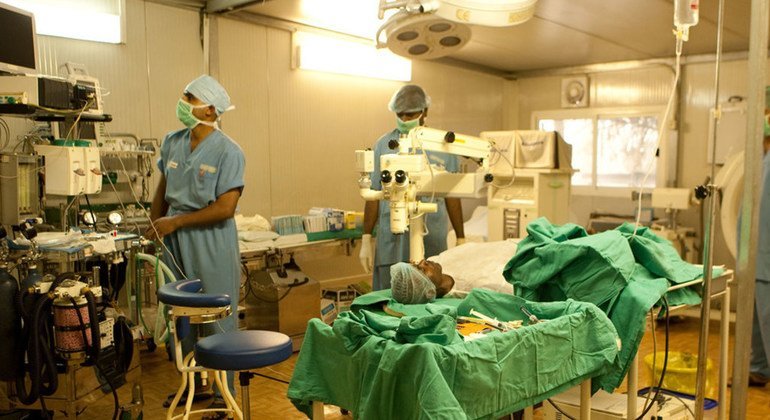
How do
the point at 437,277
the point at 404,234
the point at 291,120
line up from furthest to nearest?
the point at 291,120 → the point at 404,234 → the point at 437,277

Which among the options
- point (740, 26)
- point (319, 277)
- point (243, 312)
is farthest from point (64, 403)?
point (740, 26)

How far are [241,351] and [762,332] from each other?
3044 millimetres

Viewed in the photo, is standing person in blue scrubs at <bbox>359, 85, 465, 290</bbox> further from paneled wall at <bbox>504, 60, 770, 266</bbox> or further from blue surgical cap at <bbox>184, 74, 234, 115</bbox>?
paneled wall at <bbox>504, 60, 770, 266</bbox>

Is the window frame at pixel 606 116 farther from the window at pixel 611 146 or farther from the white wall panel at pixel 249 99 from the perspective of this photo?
the white wall panel at pixel 249 99

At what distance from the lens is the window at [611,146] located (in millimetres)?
→ 7035

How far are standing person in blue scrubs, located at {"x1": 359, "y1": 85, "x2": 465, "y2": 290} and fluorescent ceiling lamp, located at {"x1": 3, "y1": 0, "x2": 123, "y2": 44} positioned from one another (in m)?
1.90

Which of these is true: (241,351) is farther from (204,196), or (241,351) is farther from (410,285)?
(204,196)

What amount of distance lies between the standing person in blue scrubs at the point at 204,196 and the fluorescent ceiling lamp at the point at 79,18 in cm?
129

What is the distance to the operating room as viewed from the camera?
6.38 ft

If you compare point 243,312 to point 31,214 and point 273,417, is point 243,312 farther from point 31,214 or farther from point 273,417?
point 31,214

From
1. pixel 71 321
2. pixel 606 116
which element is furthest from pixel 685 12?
pixel 606 116

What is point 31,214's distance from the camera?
3.13 m

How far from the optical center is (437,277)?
2443 millimetres

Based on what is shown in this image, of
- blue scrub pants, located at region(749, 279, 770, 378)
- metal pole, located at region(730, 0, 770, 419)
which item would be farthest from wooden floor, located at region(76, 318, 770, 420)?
metal pole, located at region(730, 0, 770, 419)
